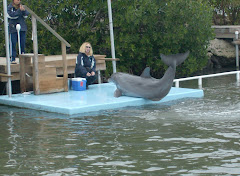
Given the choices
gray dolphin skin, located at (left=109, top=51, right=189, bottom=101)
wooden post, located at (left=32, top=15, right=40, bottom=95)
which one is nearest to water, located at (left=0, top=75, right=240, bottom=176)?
gray dolphin skin, located at (left=109, top=51, right=189, bottom=101)

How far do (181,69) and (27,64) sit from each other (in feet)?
30.0

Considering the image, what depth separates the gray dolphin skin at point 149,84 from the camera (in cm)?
1309

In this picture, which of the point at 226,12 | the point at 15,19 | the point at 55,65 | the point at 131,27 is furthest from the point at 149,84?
the point at 226,12

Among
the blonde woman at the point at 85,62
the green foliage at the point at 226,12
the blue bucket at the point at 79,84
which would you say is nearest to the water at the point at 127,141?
the blue bucket at the point at 79,84

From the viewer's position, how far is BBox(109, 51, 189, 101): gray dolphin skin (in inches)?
516

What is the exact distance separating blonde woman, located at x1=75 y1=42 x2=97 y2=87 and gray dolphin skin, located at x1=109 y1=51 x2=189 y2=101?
1046 millimetres

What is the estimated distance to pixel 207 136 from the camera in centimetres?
977

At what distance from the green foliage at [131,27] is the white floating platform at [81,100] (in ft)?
19.0

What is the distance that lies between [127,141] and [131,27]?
11.4 meters

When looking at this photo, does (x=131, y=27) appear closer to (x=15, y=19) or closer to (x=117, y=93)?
(x=15, y=19)

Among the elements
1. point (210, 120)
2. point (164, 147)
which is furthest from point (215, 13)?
point (164, 147)

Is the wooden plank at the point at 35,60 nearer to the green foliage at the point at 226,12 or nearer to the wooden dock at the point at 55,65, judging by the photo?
the wooden dock at the point at 55,65

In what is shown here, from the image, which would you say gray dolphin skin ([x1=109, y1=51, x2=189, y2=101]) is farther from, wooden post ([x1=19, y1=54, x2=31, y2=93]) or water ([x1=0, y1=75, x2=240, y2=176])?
wooden post ([x1=19, y1=54, x2=31, y2=93])

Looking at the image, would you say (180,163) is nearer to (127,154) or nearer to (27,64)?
(127,154)
